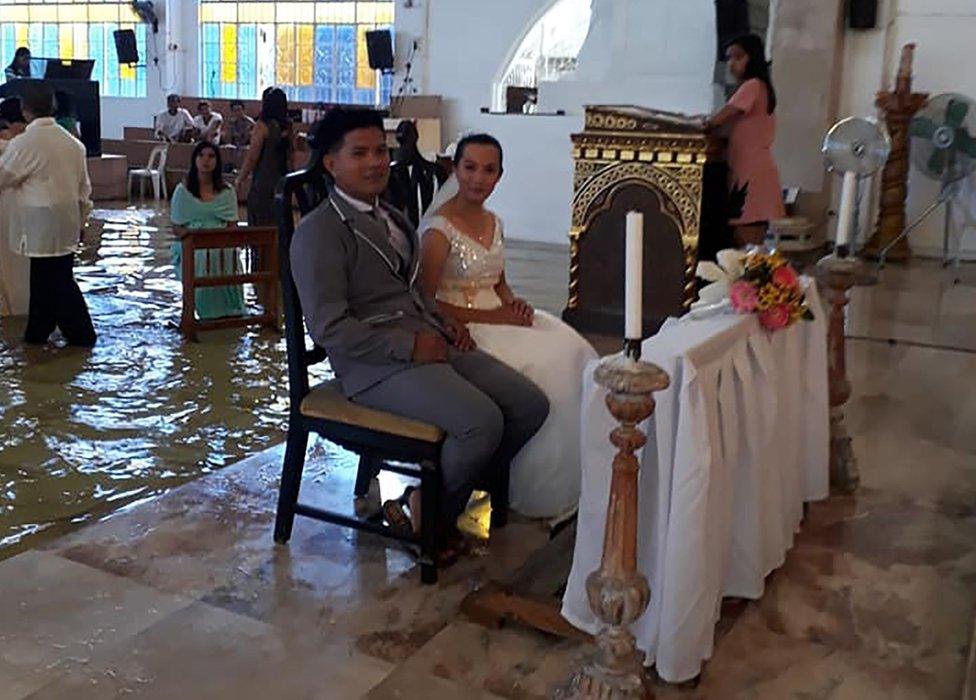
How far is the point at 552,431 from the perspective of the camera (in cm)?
346

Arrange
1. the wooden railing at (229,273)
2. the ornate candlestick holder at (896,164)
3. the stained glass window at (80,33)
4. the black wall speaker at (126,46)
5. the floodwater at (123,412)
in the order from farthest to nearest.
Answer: the stained glass window at (80,33) → the black wall speaker at (126,46) → the ornate candlestick holder at (896,164) → the wooden railing at (229,273) → the floodwater at (123,412)

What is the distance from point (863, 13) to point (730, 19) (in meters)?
1.14

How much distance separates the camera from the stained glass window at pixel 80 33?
19.2m

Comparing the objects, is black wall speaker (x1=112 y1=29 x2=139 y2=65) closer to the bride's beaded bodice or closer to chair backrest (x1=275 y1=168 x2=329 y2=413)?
the bride's beaded bodice

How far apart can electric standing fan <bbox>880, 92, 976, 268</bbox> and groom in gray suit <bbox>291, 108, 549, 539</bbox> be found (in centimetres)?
676

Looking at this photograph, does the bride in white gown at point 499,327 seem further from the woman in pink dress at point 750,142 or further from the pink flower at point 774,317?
the woman in pink dress at point 750,142

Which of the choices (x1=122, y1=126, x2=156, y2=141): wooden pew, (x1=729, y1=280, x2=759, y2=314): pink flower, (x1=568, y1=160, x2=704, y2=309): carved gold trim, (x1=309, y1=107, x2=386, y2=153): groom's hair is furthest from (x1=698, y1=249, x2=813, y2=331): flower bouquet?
(x1=122, y1=126, x2=156, y2=141): wooden pew

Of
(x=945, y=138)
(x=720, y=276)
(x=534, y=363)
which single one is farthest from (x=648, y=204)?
(x=945, y=138)

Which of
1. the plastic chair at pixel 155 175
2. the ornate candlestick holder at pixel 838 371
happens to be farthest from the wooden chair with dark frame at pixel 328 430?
the plastic chair at pixel 155 175

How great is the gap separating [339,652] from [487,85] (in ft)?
36.5

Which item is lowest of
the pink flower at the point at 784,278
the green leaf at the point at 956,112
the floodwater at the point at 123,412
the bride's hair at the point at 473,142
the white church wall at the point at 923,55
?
the floodwater at the point at 123,412

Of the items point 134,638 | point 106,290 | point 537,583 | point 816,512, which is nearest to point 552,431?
point 537,583

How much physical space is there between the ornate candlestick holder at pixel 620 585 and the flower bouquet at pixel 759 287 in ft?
2.75

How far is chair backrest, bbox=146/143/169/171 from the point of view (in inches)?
567
